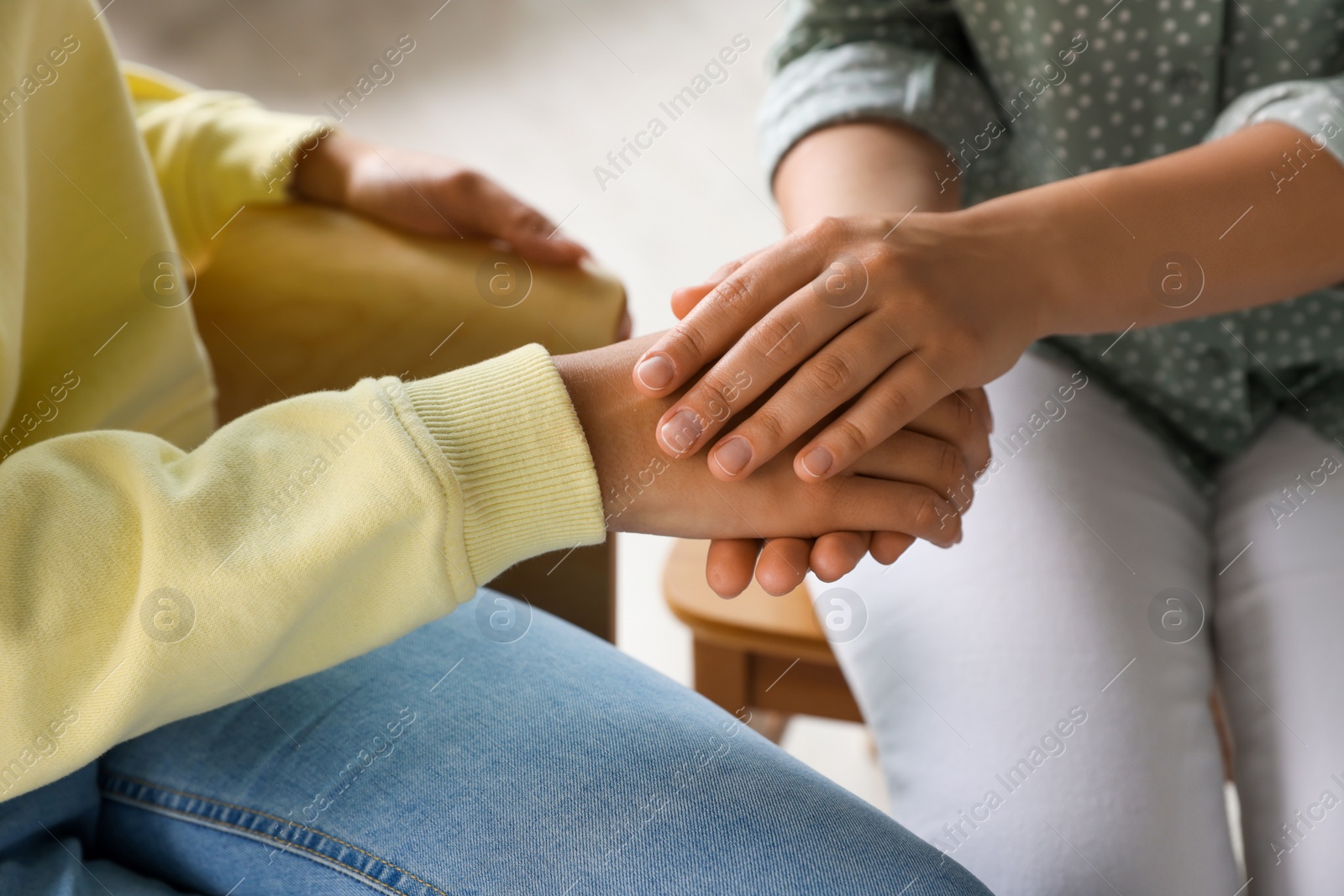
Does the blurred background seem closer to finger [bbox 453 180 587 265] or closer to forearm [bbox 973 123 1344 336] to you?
finger [bbox 453 180 587 265]

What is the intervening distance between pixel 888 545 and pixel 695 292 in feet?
0.65

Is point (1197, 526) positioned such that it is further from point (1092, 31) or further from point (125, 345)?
point (125, 345)

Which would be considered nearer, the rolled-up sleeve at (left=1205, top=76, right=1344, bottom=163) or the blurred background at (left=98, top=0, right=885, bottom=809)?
the rolled-up sleeve at (left=1205, top=76, right=1344, bottom=163)

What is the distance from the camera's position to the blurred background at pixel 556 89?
2135mm

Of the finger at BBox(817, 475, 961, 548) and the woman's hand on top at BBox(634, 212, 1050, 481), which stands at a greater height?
the woman's hand on top at BBox(634, 212, 1050, 481)

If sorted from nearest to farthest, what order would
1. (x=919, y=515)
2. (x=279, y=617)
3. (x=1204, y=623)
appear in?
(x=279, y=617) → (x=919, y=515) → (x=1204, y=623)

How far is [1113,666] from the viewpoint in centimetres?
67

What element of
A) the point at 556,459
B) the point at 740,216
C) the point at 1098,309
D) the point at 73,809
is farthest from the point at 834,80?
the point at 740,216

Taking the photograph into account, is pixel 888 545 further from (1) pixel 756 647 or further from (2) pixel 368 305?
(2) pixel 368 305

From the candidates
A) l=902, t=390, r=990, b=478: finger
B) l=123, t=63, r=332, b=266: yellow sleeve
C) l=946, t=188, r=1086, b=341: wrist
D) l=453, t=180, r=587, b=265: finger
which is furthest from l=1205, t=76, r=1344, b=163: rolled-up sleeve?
l=123, t=63, r=332, b=266: yellow sleeve

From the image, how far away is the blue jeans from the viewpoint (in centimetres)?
52

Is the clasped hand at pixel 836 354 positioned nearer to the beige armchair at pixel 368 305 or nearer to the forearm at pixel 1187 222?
the forearm at pixel 1187 222

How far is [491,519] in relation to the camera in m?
0.55

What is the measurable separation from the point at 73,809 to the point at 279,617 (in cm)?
19
